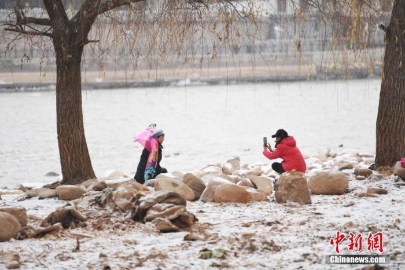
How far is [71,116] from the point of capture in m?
10.7

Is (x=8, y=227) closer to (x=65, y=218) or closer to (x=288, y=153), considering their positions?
(x=65, y=218)

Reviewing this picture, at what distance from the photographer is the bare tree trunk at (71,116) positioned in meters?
10.7

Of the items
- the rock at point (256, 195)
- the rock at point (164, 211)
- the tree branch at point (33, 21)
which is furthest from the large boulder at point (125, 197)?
the tree branch at point (33, 21)

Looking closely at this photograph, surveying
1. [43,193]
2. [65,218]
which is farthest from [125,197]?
[43,193]

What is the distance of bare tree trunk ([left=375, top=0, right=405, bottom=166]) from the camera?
1083 centimetres

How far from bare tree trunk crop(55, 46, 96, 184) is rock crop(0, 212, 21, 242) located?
3.74 m

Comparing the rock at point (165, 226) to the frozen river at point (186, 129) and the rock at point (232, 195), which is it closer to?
the rock at point (232, 195)

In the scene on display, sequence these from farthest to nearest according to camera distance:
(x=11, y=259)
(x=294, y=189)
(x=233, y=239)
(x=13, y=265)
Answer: (x=294, y=189)
(x=233, y=239)
(x=11, y=259)
(x=13, y=265)

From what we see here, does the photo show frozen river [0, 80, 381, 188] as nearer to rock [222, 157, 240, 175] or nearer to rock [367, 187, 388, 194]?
rock [222, 157, 240, 175]

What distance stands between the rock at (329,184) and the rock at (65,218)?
10.5 ft

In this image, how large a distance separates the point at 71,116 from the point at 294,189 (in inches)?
142

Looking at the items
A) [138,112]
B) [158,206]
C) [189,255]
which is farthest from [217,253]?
[138,112]

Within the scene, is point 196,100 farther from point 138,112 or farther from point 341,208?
point 341,208

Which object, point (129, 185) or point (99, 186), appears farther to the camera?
point (99, 186)
